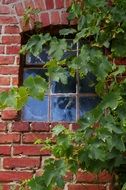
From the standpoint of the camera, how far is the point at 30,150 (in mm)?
3049

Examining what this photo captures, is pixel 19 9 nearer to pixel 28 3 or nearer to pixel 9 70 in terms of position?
pixel 28 3

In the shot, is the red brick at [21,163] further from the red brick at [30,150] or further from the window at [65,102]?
the window at [65,102]

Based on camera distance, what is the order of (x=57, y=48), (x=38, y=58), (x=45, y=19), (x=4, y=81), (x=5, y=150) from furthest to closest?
(x=38, y=58), (x=45, y=19), (x=4, y=81), (x=5, y=150), (x=57, y=48)

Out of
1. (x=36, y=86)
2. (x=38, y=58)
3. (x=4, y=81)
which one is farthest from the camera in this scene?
(x=38, y=58)

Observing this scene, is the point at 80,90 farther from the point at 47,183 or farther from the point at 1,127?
the point at 47,183

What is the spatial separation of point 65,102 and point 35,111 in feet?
0.79

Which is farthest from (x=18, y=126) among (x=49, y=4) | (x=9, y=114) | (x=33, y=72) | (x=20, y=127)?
(x=49, y=4)

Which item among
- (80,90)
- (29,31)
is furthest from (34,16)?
(80,90)

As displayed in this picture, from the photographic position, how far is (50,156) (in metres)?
3.04

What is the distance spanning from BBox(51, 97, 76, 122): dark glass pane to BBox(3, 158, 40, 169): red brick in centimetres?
39

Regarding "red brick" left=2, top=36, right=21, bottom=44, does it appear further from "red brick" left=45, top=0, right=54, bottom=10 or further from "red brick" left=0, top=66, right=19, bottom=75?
"red brick" left=45, top=0, right=54, bottom=10

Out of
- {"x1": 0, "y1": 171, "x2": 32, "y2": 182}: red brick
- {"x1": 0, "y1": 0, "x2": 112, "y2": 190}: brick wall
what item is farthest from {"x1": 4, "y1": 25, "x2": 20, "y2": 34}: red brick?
{"x1": 0, "y1": 171, "x2": 32, "y2": 182}: red brick

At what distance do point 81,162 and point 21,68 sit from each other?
3.49ft

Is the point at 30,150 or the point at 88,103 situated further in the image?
the point at 88,103
